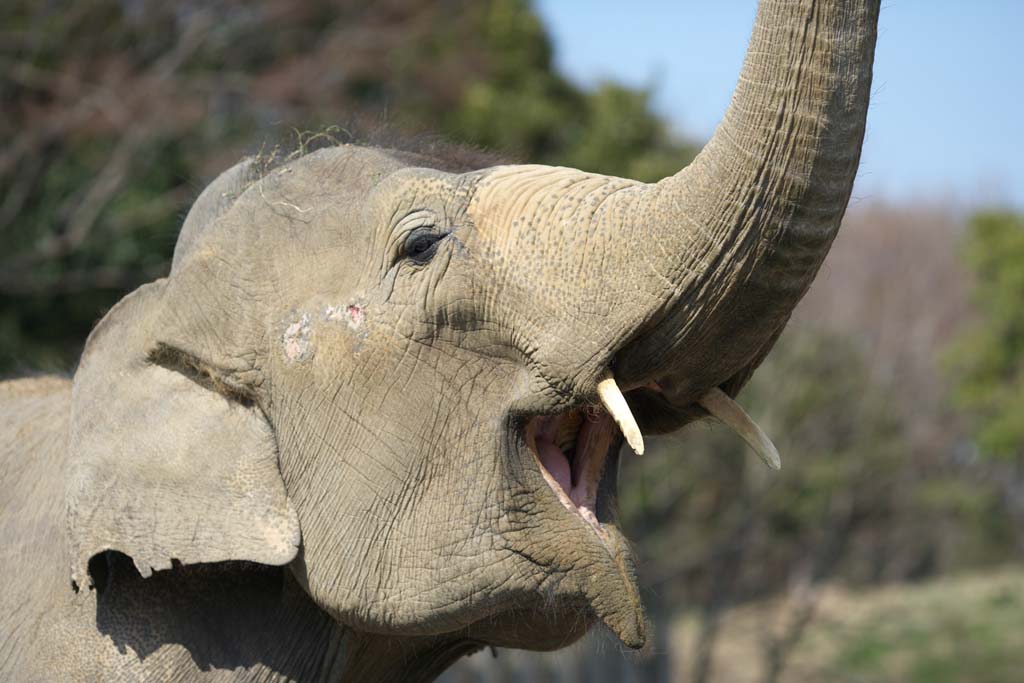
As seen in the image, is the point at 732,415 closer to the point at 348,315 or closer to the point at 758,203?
the point at 758,203

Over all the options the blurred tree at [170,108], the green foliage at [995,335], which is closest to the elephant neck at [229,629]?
the blurred tree at [170,108]

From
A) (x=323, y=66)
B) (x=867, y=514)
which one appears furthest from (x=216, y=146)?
(x=867, y=514)

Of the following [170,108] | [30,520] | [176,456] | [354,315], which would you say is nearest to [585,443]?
[354,315]

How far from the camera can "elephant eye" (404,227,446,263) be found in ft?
9.30

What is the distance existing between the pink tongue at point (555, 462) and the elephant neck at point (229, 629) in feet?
1.80

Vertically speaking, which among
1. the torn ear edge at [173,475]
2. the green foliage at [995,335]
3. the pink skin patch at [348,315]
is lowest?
the green foliage at [995,335]

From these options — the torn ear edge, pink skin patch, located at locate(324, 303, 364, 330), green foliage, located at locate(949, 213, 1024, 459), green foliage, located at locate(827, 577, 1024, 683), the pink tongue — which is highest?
Answer: pink skin patch, located at locate(324, 303, 364, 330)

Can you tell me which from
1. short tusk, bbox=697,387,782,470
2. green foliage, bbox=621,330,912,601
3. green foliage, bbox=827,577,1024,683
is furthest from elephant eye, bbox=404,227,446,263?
green foliage, bbox=827,577,1024,683

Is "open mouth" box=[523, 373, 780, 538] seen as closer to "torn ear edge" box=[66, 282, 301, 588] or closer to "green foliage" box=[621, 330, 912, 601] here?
"torn ear edge" box=[66, 282, 301, 588]

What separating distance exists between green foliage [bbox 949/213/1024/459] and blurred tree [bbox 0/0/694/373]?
24.2 feet

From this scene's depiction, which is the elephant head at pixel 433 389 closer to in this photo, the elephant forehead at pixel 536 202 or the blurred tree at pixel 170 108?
the elephant forehead at pixel 536 202

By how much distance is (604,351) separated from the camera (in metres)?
2.56

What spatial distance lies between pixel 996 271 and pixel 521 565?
1773 centimetres

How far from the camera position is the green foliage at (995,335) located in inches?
717
